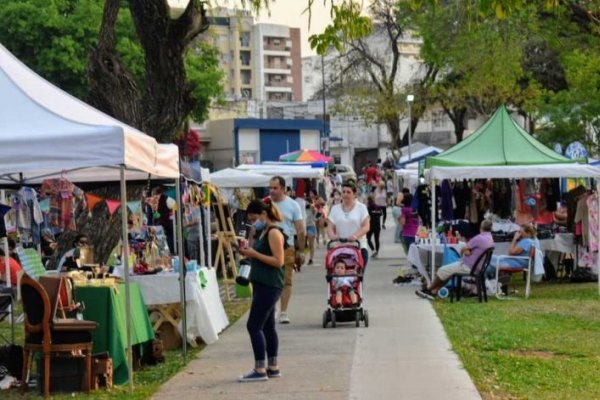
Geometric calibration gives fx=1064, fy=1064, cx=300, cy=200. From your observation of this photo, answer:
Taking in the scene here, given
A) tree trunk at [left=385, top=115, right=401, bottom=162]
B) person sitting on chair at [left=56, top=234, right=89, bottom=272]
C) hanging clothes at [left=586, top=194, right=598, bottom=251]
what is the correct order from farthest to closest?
1. tree trunk at [left=385, top=115, right=401, bottom=162]
2. hanging clothes at [left=586, top=194, right=598, bottom=251]
3. person sitting on chair at [left=56, top=234, right=89, bottom=272]

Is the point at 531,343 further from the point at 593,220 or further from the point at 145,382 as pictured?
the point at 593,220

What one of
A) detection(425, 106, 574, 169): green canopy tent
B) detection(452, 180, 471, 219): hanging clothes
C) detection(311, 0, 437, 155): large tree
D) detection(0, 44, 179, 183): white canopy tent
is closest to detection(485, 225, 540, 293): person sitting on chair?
detection(425, 106, 574, 169): green canopy tent

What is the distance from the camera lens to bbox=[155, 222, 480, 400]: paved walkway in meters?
9.35

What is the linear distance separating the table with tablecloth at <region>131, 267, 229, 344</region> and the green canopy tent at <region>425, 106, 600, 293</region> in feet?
19.5

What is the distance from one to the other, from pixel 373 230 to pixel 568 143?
845cm

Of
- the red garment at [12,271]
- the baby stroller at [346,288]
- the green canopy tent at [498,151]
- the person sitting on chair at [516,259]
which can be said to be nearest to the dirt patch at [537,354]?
the baby stroller at [346,288]

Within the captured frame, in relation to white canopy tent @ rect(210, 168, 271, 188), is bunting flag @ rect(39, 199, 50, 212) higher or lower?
lower

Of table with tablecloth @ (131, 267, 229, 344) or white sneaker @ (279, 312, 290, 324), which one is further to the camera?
white sneaker @ (279, 312, 290, 324)

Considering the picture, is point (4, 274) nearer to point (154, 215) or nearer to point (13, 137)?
point (154, 215)

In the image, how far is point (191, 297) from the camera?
40.5 feet

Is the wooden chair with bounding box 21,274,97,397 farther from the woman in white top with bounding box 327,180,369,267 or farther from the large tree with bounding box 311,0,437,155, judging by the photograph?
the large tree with bounding box 311,0,437,155

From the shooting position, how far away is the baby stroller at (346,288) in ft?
44.2

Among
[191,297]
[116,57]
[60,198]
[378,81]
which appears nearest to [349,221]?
Result: [191,297]

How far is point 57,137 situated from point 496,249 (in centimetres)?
1145
